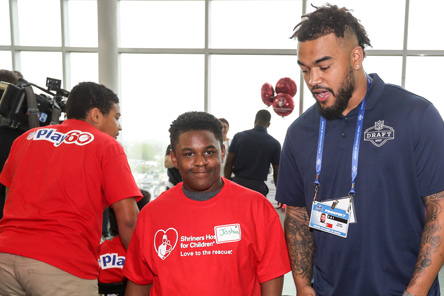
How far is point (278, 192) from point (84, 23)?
18.3ft

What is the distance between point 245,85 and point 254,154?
1747mm

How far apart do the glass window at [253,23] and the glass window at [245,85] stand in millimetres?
209

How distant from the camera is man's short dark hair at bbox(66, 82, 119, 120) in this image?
1936mm

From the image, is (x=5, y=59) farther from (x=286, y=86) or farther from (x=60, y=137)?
(x=60, y=137)

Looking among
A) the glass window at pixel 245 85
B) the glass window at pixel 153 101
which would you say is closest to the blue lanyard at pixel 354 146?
the glass window at pixel 245 85

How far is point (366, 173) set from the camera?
128 centimetres

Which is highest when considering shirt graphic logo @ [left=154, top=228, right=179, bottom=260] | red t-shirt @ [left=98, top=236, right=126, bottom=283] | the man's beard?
the man's beard

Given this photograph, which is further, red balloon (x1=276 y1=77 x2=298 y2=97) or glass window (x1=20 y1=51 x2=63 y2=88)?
glass window (x1=20 y1=51 x2=63 y2=88)

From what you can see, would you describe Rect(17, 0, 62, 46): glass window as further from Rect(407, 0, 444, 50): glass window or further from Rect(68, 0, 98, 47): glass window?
Rect(407, 0, 444, 50): glass window

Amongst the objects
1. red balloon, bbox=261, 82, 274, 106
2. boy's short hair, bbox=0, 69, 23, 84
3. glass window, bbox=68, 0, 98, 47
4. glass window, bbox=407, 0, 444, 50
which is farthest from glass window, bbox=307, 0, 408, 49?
boy's short hair, bbox=0, 69, 23, 84

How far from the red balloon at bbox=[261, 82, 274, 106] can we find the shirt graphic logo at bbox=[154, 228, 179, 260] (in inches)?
164

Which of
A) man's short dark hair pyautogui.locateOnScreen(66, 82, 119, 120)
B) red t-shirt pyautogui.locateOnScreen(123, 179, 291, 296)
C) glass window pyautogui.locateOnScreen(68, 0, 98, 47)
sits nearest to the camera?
red t-shirt pyautogui.locateOnScreen(123, 179, 291, 296)

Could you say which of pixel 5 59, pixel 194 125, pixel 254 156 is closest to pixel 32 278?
pixel 194 125

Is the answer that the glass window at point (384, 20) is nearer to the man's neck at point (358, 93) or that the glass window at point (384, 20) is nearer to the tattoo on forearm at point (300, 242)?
the man's neck at point (358, 93)
